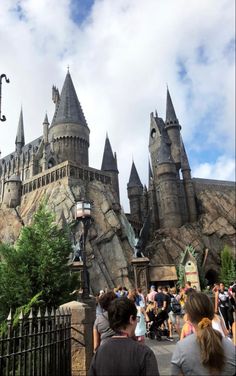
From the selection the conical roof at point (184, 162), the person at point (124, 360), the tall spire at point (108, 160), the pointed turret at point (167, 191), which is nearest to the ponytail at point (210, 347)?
the person at point (124, 360)

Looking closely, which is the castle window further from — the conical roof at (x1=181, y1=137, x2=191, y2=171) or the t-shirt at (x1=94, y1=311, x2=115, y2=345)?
the t-shirt at (x1=94, y1=311, x2=115, y2=345)

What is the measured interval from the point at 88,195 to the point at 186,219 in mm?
20790

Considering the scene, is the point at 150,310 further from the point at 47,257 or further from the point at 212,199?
the point at 212,199

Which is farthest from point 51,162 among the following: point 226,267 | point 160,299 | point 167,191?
point 160,299

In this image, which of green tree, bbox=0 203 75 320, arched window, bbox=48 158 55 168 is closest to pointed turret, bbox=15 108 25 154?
arched window, bbox=48 158 55 168

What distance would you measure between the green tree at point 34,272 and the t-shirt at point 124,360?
11.6 metres

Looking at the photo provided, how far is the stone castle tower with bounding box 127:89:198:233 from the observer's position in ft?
189

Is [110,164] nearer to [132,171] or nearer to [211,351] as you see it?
[132,171]

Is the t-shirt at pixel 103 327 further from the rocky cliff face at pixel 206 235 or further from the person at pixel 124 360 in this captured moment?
the rocky cliff face at pixel 206 235

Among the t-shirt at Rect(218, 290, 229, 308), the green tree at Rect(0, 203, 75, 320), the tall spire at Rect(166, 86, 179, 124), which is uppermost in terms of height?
the tall spire at Rect(166, 86, 179, 124)

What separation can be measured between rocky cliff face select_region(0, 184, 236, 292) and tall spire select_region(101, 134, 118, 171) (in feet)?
46.1

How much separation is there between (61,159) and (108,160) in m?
9.74

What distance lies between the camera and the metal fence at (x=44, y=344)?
4398 mm

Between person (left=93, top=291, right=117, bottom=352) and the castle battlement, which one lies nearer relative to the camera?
person (left=93, top=291, right=117, bottom=352)
